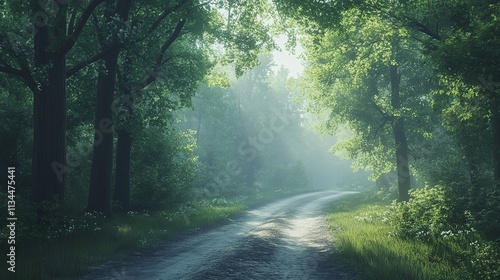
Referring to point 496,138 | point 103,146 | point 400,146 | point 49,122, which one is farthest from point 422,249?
point 400,146

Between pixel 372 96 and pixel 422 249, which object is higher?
pixel 372 96

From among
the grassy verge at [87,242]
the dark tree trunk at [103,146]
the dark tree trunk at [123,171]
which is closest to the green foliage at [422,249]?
the grassy verge at [87,242]

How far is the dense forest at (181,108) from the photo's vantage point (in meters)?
10.2

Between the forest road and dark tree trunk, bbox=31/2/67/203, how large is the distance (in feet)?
12.6

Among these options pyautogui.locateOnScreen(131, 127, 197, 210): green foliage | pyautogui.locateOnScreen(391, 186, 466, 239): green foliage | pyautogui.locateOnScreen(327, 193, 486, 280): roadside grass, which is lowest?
pyautogui.locateOnScreen(327, 193, 486, 280): roadside grass

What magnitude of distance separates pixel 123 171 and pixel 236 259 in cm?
1015

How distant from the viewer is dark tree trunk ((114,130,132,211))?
1773 centimetres

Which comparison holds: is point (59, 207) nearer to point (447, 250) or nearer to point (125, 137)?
point (125, 137)

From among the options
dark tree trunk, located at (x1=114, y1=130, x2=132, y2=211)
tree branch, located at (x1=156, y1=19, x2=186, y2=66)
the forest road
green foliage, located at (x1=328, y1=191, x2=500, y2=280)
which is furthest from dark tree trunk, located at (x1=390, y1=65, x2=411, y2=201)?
dark tree trunk, located at (x1=114, y1=130, x2=132, y2=211)

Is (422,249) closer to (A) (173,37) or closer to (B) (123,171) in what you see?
(A) (173,37)

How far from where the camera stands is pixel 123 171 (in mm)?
17906

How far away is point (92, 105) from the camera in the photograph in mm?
17125

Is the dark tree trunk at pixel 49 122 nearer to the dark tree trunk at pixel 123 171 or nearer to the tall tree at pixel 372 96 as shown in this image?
the dark tree trunk at pixel 123 171

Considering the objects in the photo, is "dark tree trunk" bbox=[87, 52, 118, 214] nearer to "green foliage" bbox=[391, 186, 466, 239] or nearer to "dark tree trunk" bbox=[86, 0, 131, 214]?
"dark tree trunk" bbox=[86, 0, 131, 214]
